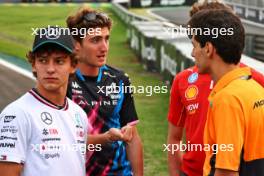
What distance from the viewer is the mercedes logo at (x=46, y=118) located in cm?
348

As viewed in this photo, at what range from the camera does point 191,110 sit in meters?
4.60

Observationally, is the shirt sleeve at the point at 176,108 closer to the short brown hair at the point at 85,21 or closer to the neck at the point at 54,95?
the short brown hair at the point at 85,21

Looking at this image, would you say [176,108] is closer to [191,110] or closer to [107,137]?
[191,110]

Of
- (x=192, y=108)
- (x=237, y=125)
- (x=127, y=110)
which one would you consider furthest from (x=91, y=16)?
(x=237, y=125)

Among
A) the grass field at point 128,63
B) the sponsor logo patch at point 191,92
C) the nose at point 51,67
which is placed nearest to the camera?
the nose at point 51,67

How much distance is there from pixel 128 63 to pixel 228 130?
1759 centimetres

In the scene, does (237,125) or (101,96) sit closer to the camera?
(237,125)

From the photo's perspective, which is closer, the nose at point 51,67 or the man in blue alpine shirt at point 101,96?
the nose at point 51,67

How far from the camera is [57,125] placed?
3.54 metres

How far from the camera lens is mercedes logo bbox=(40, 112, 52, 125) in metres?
3.48

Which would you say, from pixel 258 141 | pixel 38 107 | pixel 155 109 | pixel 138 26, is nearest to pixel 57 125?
pixel 38 107

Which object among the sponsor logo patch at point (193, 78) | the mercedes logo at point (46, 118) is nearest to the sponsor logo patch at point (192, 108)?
the sponsor logo patch at point (193, 78)

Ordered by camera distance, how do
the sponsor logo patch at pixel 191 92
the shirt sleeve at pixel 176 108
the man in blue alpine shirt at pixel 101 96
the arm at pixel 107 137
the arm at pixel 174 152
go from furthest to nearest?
the arm at pixel 174 152, the shirt sleeve at pixel 176 108, the sponsor logo patch at pixel 191 92, the man in blue alpine shirt at pixel 101 96, the arm at pixel 107 137

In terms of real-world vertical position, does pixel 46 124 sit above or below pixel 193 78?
below
